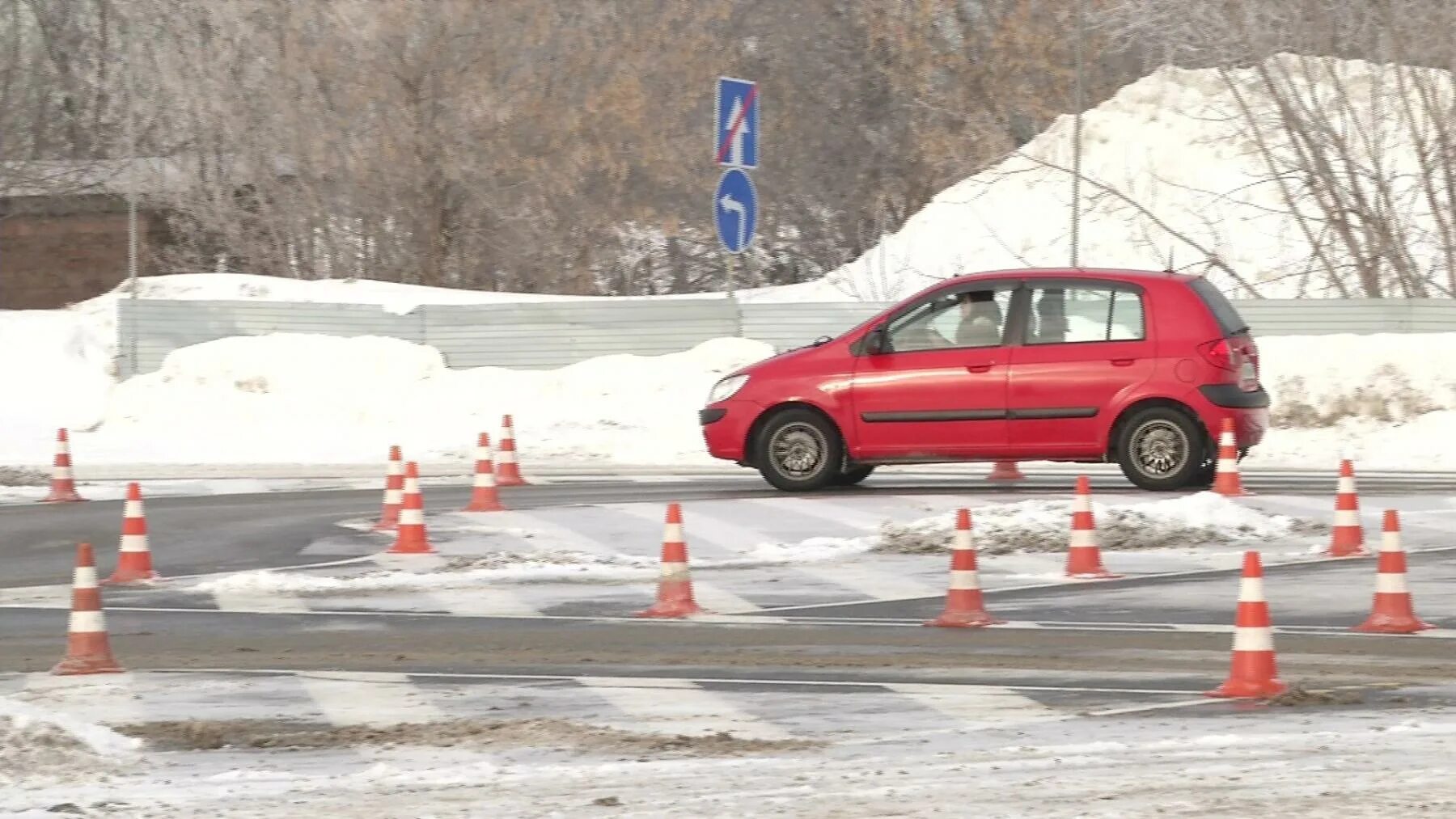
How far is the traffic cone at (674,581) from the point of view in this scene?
11508 mm

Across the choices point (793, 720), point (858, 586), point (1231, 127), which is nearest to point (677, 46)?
point (1231, 127)

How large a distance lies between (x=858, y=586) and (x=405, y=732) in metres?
4.72

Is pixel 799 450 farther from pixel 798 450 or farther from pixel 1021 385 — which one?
pixel 1021 385

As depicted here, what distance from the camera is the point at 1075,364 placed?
16797mm

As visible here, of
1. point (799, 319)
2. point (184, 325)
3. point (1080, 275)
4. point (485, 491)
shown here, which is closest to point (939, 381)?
point (1080, 275)

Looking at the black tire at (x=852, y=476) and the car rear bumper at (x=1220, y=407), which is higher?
the car rear bumper at (x=1220, y=407)

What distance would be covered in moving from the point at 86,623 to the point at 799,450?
324 inches

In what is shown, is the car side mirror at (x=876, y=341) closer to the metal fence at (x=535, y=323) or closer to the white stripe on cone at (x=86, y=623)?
the metal fence at (x=535, y=323)

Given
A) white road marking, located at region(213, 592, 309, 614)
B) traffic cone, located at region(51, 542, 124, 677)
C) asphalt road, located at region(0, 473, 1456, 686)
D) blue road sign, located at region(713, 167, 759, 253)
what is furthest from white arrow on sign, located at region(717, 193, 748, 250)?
traffic cone, located at region(51, 542, 124, 677)

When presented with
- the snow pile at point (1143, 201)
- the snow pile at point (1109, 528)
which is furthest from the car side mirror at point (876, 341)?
the snow pile at point (1143, 201)

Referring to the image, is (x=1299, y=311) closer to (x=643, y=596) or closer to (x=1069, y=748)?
(x=643, y=596)

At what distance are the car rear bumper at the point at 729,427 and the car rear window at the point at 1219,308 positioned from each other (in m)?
3.10

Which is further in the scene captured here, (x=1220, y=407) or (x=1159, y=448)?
(x=1159, y=448)

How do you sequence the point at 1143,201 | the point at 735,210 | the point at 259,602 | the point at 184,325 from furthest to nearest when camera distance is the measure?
the point at 1143,201, the point at 184,325, the point at 735,210, the point at 259,602
